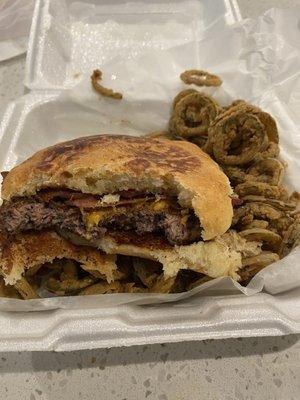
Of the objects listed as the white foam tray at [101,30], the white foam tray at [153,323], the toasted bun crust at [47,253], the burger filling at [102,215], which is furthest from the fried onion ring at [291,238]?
the white foam tray at [101,30]

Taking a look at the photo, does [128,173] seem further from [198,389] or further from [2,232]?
[198,389]

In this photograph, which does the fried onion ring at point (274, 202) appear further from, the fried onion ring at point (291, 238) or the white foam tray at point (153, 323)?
the white foam tray at point (153, 323)

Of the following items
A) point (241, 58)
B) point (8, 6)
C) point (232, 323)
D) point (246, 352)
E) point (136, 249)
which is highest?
point (8, 6)

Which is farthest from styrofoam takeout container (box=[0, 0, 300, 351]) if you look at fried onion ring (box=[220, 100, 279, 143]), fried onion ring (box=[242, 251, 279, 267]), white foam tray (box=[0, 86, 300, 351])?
fried onion ring (box=[220, 100, 279, 143])

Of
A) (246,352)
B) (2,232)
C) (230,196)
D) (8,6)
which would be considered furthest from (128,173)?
(8,6)

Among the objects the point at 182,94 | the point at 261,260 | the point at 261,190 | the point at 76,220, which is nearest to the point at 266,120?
the point at 261,190

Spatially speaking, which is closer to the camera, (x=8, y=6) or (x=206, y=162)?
(x=206, y=162)

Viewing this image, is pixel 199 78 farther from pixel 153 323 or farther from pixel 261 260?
pixel 153 323
